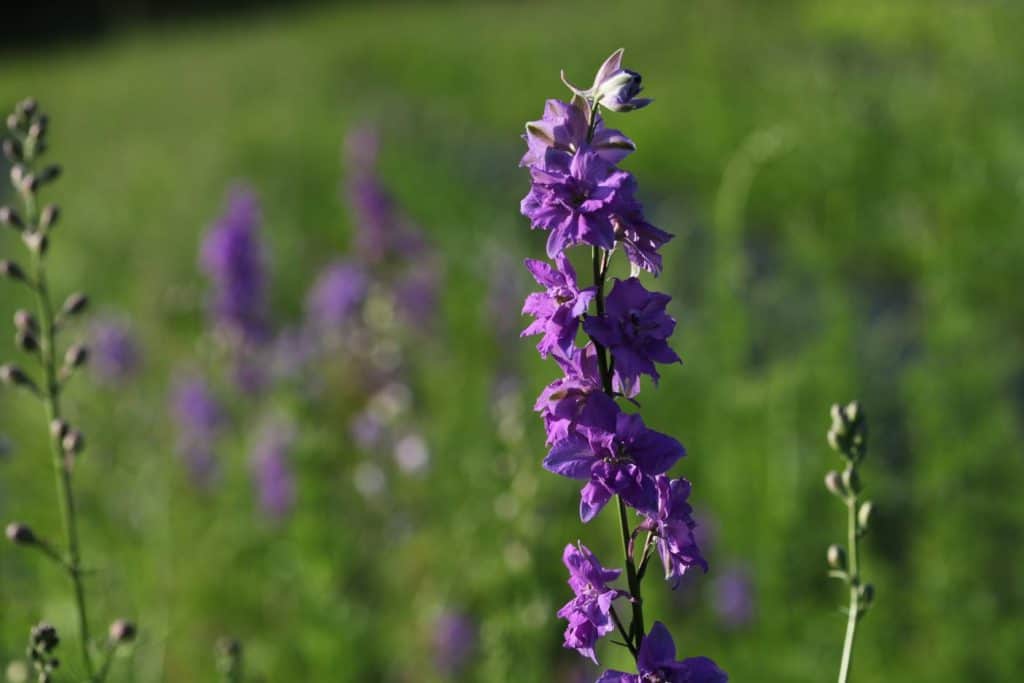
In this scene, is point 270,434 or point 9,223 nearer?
point 9,223

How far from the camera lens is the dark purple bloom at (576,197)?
1.20 meters

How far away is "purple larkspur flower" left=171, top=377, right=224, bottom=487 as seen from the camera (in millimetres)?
4848

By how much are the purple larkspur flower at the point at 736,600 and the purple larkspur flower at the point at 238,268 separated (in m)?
1.97

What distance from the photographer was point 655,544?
4.47 feet

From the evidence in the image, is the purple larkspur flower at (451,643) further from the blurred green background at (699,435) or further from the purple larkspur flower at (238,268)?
the purple larkspur flower at (238,268)

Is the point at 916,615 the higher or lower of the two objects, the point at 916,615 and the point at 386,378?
the lower

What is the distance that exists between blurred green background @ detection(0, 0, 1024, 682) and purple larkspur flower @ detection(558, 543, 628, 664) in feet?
2.15

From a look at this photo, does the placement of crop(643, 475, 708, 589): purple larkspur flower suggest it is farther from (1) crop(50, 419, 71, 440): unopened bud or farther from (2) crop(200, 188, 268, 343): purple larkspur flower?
(2) crop(200, 188, 268, 343): purple larkspur flower

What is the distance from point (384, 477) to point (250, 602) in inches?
26.3

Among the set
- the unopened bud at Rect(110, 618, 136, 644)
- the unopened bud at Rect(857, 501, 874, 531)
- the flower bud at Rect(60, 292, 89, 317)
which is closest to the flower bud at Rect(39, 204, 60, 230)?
the flower bud at Rect(60, 292, 89, 317)

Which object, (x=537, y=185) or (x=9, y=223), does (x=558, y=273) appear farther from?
(x=9, y=223)

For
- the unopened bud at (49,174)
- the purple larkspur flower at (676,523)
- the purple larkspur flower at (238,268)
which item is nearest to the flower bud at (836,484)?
the purple larkspur flower at (676,523)

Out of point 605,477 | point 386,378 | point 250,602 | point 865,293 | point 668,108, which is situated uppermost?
point 668,108

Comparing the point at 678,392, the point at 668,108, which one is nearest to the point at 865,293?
the point at 678,392
